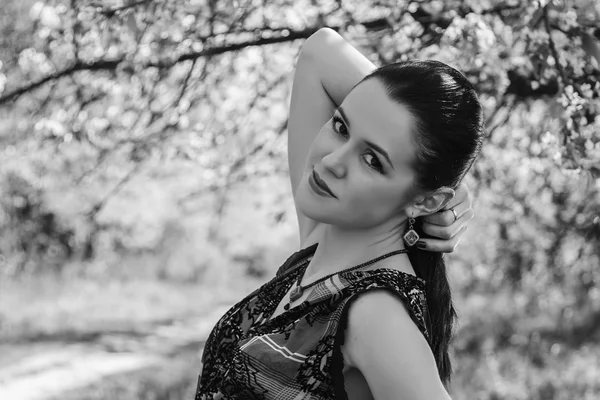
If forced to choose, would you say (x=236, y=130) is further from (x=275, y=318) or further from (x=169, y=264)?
(x=169, y=264)

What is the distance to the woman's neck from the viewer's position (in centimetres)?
167

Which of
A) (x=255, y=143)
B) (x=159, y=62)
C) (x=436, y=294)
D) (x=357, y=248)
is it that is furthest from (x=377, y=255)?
(x=255, y=143)

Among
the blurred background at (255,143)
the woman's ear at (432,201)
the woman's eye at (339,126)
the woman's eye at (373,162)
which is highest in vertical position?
the woman's eye at (339,126)

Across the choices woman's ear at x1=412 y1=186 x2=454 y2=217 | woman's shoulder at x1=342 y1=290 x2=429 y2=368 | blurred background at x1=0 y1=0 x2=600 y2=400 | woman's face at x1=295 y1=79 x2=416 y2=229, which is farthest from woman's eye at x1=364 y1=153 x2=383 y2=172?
blurred background at x1=0 y1=0 x2=600 y2=400

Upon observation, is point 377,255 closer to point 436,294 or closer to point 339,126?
point 436,294

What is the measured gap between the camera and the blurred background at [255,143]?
3064 millimetres

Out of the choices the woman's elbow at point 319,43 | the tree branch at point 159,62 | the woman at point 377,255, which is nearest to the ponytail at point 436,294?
the woman at point 377,255

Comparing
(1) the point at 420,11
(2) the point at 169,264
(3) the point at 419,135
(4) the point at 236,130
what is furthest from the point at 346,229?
(2) the point at 169,264

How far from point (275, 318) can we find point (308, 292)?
0.09m

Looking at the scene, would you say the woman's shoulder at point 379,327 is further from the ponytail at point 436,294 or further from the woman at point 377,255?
the ponytail at point 436,294

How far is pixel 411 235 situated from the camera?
5.47 feet

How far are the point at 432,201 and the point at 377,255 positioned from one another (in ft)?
0.49

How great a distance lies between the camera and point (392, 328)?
1.43 m

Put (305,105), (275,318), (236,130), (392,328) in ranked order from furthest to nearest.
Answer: (236,130) → (305,105) → (275,318) → (392,328)
